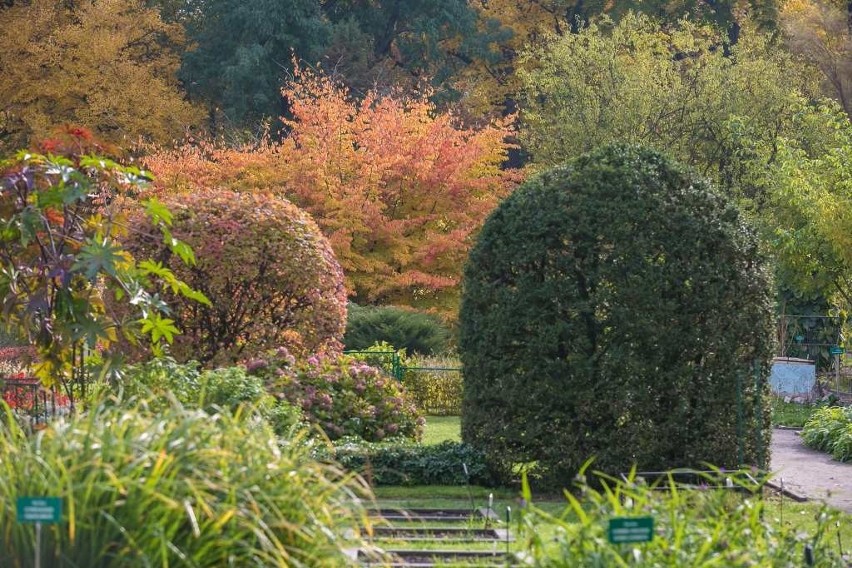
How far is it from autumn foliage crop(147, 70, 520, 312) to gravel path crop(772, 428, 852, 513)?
28.6 ft

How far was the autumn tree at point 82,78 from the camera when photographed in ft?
127

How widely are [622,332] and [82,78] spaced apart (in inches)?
1246

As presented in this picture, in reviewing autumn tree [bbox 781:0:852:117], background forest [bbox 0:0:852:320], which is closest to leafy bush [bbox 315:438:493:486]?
background forest [bbox 0:0:852:320]

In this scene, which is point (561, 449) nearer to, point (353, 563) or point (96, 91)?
point (353, 563)

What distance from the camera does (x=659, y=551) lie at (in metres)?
5.96

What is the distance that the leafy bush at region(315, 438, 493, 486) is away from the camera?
11562mm

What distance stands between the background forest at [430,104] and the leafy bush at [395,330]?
64 cm

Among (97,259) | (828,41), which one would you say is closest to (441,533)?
(97,259)

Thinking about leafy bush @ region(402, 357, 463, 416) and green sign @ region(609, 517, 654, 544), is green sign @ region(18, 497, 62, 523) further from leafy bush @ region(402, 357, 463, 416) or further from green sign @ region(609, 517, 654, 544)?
leafy bush @ region(402, 357, 463, 416)

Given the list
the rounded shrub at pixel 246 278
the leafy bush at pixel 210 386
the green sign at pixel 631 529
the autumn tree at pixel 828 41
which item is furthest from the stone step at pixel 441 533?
the autumn tree at pixel 828 41

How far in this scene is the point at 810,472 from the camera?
45.1 ft

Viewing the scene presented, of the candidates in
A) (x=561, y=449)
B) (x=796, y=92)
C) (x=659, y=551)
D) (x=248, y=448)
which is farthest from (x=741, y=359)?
(x=796, y=92)

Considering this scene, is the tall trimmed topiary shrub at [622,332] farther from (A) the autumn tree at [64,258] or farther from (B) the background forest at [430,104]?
(B) the background forest at [430,104]

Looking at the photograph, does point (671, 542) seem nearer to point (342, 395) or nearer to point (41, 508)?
point (41, 508)
